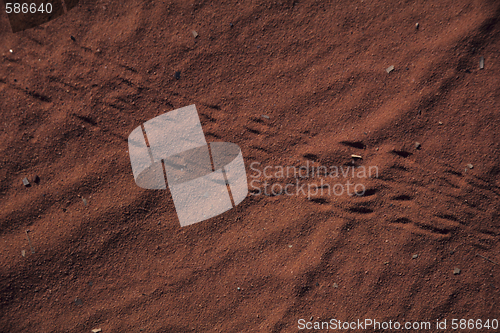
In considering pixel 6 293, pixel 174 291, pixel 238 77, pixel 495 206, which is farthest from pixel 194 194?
Answer: pixel 495 206

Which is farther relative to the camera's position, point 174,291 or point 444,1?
point 174,291

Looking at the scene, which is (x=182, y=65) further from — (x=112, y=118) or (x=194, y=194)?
(x=194, y=194)

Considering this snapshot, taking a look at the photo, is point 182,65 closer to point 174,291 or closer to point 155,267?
point 155,267

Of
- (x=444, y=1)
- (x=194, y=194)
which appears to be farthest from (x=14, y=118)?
(x=444, y=1)

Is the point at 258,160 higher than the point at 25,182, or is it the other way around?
the point at 25,182

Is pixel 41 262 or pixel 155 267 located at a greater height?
pixel 41 262

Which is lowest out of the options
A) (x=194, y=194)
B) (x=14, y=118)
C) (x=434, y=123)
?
(x=194, y=194)
